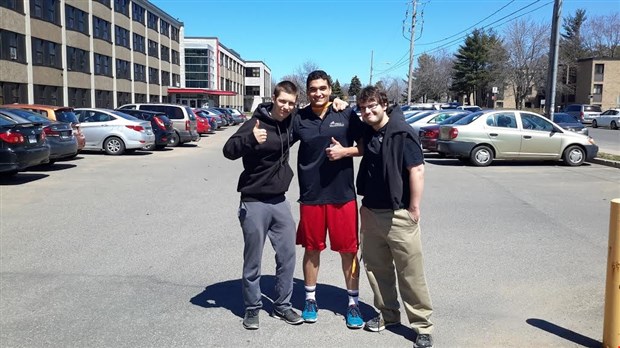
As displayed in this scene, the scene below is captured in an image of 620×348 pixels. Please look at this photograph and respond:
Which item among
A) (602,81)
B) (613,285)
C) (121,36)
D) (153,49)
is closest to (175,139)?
(613,285)

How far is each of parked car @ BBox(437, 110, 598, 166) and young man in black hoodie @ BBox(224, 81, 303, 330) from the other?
11750 mm

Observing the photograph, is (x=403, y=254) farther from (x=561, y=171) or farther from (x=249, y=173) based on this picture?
(x=561, y=171)

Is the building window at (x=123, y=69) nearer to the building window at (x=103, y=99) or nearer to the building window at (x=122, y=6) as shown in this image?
the building window at (x=103, y=99)

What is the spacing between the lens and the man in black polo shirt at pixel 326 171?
402cm

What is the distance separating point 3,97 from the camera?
105 feet

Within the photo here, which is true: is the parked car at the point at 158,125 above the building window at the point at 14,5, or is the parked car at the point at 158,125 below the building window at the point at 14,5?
below

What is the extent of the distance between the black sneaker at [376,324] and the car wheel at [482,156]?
11.8 meters

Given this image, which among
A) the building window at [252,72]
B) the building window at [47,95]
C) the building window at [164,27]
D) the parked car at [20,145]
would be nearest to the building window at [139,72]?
the building window at [164,27]

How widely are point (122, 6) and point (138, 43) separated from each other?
5.70 m

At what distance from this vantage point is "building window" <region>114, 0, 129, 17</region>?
2013 inches

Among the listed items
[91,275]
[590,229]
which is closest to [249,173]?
[91,275]

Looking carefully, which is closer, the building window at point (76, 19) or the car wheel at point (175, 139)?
the car wheel at point (175, 139)

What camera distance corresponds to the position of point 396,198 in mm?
3809

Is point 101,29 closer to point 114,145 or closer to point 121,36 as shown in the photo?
point 121,36
